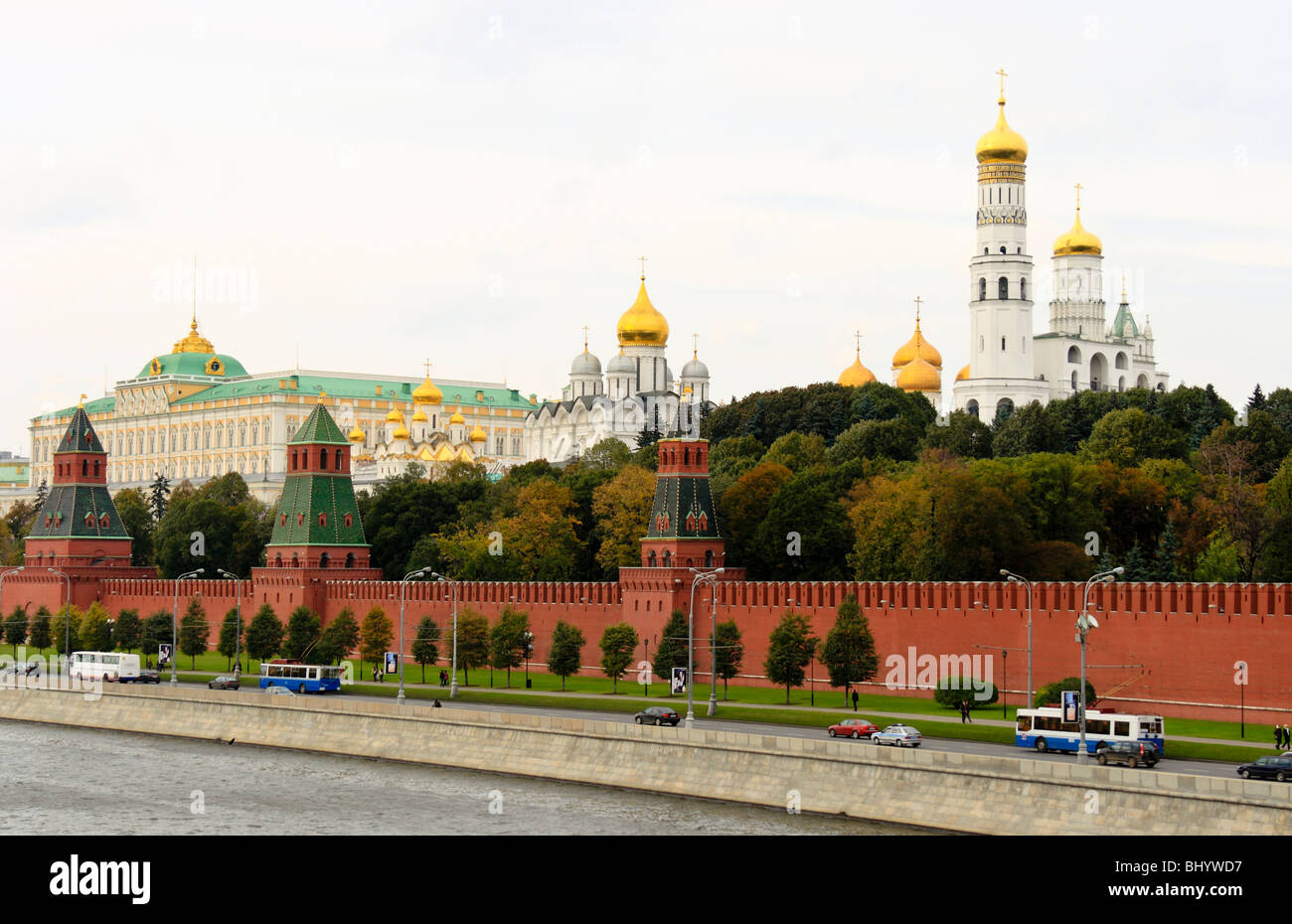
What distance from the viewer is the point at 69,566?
85125 mm

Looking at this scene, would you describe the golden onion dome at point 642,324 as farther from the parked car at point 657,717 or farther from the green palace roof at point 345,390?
the parked car at point 657,717

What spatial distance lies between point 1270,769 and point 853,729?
431 inches

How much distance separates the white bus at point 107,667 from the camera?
66.6 meters

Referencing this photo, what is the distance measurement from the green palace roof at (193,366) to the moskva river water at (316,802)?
126 meters

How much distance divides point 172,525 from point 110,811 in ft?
185

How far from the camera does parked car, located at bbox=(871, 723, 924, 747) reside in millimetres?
43938

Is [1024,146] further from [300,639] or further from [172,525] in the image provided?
[300,639]

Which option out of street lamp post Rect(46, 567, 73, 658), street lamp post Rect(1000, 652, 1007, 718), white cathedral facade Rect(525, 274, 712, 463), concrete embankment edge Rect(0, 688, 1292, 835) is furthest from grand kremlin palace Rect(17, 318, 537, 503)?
street lamp post Rect(1000, 652, 1007, 718)

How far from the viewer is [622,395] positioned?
13925cm

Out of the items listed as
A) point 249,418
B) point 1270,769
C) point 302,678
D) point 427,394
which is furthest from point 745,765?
point 249,418

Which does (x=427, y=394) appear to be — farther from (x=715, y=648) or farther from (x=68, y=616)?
(x=715, y=648)
